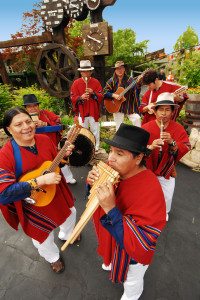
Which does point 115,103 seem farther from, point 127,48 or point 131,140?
point 127,48

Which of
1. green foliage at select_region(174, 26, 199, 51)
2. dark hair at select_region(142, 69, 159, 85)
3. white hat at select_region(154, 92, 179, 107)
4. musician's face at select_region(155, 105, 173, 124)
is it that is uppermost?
green foliage at select_region(174, 26, 199, 51)

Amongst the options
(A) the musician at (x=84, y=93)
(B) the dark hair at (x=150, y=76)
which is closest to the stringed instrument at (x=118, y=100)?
(A) the musician at (x=84, y=93)

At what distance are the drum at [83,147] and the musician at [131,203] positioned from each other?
1871 mm

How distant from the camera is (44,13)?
25.9 ft

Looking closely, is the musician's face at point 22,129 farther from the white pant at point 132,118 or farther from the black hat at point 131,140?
the white pant at point 132,118

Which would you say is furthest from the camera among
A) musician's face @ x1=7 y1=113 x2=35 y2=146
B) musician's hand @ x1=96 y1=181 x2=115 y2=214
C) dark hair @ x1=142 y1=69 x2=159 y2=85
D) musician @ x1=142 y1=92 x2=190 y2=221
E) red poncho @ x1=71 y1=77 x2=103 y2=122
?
red poncho @ x1=71 y1=77 x2=103 y2=122

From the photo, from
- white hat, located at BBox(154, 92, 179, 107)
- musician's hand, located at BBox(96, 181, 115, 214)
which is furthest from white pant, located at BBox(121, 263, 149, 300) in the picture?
white hat, located at BBox(154, 92, 179, 107)

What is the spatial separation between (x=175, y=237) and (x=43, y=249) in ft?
7.41

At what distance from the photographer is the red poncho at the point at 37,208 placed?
2551 mm

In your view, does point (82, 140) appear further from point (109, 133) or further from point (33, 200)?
point (109, 133)

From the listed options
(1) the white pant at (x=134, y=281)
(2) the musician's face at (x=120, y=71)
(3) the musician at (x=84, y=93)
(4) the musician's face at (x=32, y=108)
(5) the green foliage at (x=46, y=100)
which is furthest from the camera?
(5) the green foliage at (x=46, y=100)

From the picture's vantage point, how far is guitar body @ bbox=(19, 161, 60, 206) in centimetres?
254

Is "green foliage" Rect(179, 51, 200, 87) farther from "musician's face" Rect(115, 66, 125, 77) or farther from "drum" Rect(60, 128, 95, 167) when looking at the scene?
"drum" Rect(60, 128, 95, 167)

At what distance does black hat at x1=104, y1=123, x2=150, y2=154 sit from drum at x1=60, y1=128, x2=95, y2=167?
1.92 metres
